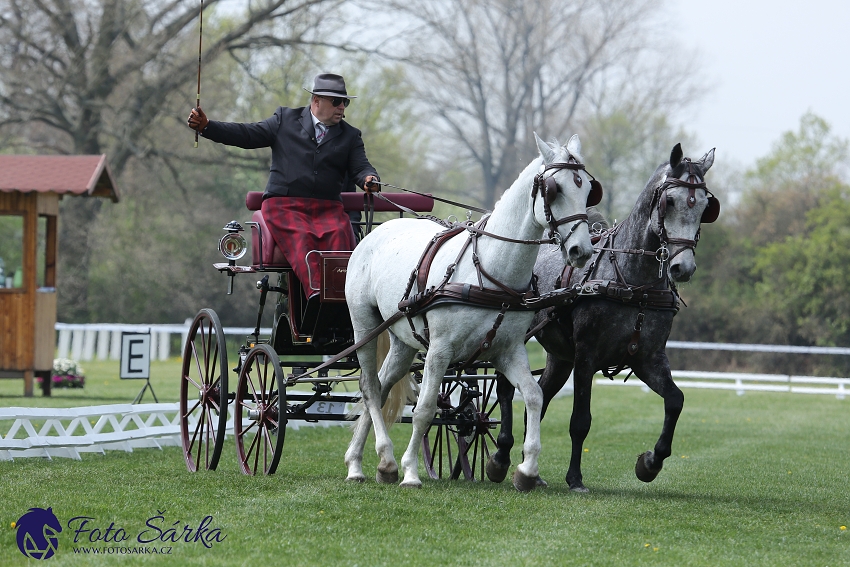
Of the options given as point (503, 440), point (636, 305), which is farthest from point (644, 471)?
point (636, 305)

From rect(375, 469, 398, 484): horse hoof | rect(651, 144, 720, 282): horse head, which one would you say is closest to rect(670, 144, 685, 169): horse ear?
rect(651, 144, 720, 282): horse head

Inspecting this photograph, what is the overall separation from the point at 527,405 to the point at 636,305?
3.63 feet

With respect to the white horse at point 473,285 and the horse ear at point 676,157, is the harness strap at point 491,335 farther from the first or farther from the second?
the horse ear at point 676,157

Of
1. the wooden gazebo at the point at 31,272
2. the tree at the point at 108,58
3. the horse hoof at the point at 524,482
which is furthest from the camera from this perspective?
the tree at the point at 108,58

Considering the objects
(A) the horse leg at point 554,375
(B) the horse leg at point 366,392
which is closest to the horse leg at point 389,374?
(B) the horse leg at point 366,392

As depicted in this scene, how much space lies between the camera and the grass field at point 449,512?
4.97 meters

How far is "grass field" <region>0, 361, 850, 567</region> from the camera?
4.97m

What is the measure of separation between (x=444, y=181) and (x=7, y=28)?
19.7 meters

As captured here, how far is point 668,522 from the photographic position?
5.85 meters

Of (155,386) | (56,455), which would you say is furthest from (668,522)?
(155,386)

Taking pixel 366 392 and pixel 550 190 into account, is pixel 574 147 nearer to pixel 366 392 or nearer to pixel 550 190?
pixel 550 190

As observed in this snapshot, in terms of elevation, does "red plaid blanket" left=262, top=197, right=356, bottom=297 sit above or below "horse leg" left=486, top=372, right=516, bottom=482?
above

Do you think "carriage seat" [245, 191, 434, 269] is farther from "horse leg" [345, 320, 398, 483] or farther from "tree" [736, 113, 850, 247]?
"tree" [736, 113, 850, 247]

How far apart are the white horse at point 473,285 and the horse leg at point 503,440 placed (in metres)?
0.65
